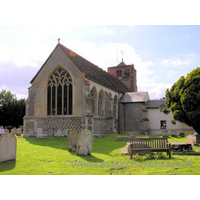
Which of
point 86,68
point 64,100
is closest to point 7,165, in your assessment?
point 64,100

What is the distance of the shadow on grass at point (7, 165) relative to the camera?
8164mm

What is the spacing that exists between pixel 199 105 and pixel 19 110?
34.8 m

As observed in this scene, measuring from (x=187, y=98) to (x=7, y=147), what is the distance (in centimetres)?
1083

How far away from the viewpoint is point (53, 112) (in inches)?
958

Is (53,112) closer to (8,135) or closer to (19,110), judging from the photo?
(8,135)

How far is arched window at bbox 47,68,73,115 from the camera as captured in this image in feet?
78.4

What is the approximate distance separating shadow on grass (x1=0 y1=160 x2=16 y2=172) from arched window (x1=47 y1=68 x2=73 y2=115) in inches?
564

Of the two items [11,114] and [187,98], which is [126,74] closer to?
[11,114]

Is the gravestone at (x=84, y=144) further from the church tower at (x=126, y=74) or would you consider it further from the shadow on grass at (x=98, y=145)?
the church tower at (x=126, y=74)

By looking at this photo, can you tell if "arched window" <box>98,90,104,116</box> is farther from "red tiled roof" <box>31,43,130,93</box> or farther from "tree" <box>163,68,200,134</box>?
"tree" <box>163,68,200,134</box>

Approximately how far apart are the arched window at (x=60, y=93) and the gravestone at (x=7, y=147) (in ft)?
45.1

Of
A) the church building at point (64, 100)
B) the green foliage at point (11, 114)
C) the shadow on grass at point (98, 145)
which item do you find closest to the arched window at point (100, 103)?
the church building at point (64, 100)

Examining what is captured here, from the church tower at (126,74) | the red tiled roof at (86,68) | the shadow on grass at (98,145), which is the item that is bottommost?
the shadow on grass at (98,145)

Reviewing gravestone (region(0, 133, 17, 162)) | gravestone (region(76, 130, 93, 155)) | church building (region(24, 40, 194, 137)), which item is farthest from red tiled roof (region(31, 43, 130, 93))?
gravestone (region(0, 133, 17, 162))
